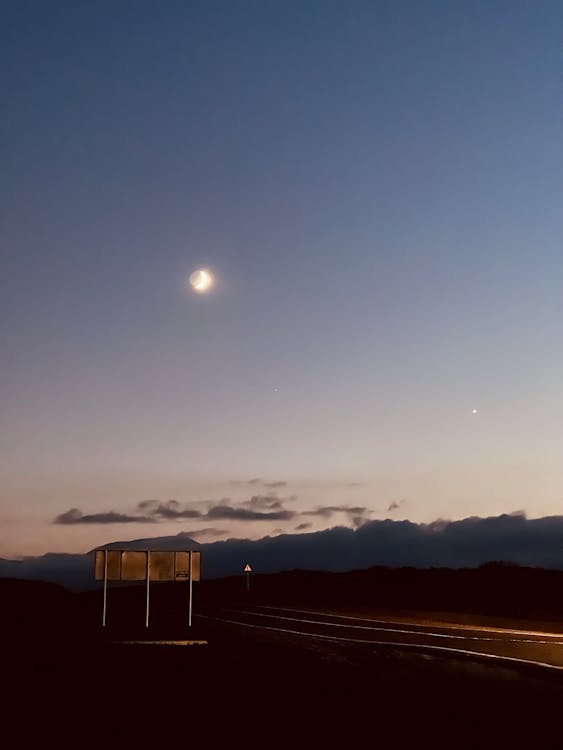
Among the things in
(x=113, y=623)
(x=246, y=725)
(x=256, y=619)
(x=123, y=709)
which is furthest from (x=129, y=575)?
(x=246, y=725)

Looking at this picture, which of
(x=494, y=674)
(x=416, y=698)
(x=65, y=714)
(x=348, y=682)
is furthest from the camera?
(x=494, y=674)

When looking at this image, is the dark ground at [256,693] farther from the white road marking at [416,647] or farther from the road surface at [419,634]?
the road surface at [419,634]

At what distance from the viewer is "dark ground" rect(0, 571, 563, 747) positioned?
13.4 m

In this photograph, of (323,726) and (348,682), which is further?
(348,682)

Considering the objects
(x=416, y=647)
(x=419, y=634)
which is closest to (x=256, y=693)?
(x=416, y=647)

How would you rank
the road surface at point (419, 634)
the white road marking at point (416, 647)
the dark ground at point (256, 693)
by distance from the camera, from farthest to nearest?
the road surface at point (419, 634)
the white road marking at point (416, 647)
the dark ground at point (256, 693)

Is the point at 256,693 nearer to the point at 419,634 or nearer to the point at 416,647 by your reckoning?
the point at 416,647

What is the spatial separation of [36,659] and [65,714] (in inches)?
399

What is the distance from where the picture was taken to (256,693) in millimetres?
17703

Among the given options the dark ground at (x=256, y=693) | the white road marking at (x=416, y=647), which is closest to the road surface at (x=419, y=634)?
the white road marking at (x=416, y=647)

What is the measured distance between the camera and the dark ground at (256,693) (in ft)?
44.0

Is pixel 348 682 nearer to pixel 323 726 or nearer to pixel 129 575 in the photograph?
pixel 323 726

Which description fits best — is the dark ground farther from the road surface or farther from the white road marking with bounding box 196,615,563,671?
the road surface

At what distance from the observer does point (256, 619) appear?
4209 cm
